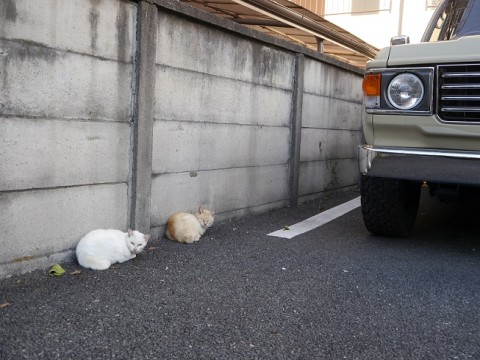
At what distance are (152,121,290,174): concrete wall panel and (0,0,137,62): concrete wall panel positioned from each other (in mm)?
652

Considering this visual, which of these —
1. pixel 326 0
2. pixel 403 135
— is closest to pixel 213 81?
pixel 403 135

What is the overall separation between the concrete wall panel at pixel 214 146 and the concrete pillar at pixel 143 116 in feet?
0.43

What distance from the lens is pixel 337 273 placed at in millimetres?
3193

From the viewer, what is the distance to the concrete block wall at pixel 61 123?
2.70 metres

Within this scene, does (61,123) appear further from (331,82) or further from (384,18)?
(384,18)

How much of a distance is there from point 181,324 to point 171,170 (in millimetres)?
1697

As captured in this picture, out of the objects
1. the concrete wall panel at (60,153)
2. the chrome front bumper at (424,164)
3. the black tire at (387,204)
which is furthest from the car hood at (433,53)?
the concrete wall panel at (60,153)

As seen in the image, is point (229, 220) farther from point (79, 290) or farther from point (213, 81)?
point (79, 290)

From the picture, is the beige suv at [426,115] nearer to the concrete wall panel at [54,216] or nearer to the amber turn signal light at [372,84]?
the amber turn signal light at [372,84]

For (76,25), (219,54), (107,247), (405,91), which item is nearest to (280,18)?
(219,54)

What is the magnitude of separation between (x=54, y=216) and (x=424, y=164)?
2.33 m

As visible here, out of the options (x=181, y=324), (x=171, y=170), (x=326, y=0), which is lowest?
(x=181, y=324)

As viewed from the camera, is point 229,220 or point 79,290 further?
point 229,220

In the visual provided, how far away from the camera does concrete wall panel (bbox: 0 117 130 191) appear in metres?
2.71
